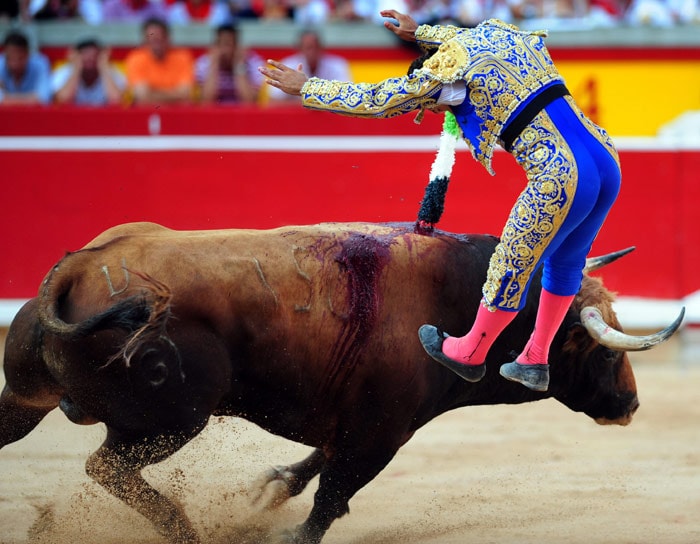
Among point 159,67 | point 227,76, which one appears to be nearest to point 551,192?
point 227,76

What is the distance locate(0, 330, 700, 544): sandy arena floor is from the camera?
3.92 metres

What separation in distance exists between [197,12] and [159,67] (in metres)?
1.41

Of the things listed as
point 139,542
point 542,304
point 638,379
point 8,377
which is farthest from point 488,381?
point 638,379

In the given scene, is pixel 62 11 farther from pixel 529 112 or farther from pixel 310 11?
pixel 529 112

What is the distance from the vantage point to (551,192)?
3.11 metres

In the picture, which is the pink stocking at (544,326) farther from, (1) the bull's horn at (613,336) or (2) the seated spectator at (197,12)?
(2) the seated spectator at (197,12)

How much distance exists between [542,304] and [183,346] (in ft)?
3.64

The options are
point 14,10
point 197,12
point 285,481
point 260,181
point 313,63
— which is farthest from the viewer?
point 197,12

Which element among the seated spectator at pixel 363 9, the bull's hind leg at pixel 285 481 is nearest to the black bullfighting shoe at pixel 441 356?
the bull's hind leg at pixel 285 481

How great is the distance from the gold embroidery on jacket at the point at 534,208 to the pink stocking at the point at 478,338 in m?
0.03

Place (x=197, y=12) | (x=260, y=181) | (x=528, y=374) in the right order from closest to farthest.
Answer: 1. (x=528, y=374)
2. (x=260, y=181)
3. (x=197, y=12)

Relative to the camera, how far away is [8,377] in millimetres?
3314

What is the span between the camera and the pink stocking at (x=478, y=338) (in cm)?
326

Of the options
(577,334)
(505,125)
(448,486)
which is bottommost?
(448,486)
